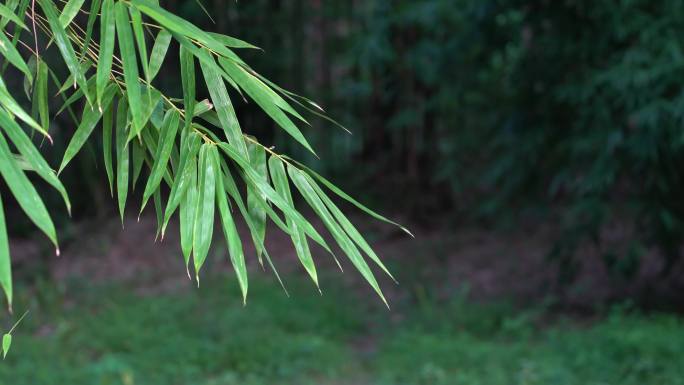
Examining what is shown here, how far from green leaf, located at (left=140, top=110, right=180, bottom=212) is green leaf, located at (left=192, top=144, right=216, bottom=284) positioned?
6 centimetres

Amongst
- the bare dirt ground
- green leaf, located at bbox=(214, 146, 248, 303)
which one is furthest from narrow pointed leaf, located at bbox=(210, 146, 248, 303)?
the bare dirt ground

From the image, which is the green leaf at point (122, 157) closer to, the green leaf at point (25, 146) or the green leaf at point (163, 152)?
the green leaf at point (163, 152)

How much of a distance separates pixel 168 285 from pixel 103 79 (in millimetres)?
4820

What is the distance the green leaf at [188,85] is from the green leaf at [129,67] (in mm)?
117

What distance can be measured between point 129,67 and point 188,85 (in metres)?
0.18

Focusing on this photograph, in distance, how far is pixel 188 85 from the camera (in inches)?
69.2

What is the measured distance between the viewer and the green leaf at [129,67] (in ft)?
5.16

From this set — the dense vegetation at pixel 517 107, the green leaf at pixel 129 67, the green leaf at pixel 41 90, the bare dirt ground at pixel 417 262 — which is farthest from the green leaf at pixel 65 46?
the bare dirt ground at pixel 417 262

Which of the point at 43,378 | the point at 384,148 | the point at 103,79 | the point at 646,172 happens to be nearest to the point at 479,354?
the point at 646,172

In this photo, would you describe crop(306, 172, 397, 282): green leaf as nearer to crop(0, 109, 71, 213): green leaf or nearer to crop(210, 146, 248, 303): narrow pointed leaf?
crop(210, 146, 248, 303): narrow pointed leaf

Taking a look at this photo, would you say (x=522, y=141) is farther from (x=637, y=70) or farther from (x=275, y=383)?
(x=275, y=383)

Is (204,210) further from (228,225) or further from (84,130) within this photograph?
(84,130)

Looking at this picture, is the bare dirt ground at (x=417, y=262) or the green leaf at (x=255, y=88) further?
the bare dirt ground at (x=417, y=262)

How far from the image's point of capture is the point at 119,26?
163cm
